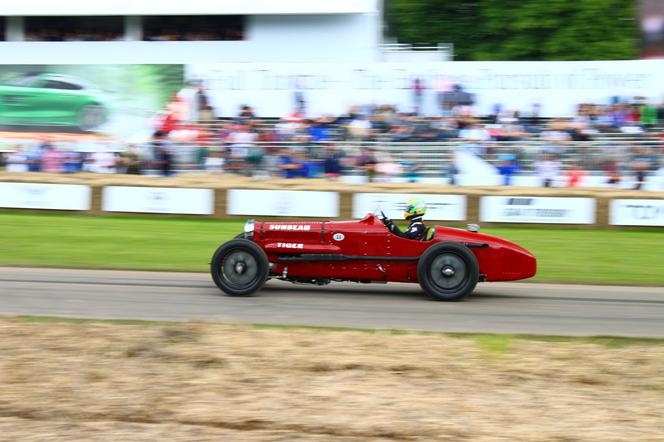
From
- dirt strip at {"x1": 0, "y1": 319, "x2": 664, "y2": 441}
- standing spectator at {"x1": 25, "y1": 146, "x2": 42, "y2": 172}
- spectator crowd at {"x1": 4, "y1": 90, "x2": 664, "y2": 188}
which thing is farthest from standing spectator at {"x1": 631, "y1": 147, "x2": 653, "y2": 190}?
standing spectator at {"x1": 25, "y1": 146, "x2": 42, "y2": 172}

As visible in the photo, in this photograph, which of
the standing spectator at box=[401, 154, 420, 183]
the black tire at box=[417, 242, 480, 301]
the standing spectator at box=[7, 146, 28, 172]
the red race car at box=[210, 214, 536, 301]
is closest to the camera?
the black tire at box=[417, 242, 480, 301]

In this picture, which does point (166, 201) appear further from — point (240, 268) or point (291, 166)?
point (240, 268)

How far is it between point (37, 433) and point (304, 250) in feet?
17.8

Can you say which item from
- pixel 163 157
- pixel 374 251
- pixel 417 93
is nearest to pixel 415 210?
pixel 374 251

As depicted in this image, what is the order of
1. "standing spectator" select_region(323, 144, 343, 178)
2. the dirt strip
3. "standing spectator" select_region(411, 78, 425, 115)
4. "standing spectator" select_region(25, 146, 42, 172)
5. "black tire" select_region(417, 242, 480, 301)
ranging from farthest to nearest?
"standing spectator" select_region(411, 78, 425, 115)
"standing spectator" select_region(25, 146, 42, 172)
"standing spectator" select_region(323, 144, 343, 178)
"black tire" select_region(417, 242, 480, 301)
the dirt strip

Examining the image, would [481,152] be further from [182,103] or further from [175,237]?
[182,103]

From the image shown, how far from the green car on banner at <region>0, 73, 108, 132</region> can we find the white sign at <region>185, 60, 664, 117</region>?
3533 mm

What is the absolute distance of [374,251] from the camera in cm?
1073

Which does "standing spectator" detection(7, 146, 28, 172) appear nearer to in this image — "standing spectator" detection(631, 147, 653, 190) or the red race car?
the red race car

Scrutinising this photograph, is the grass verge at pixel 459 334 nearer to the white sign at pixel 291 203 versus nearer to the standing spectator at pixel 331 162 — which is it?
the white sign at pixel 291 203

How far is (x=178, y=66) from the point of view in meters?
27.8

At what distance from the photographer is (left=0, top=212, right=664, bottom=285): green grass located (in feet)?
45.2

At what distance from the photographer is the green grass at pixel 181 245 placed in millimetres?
13789

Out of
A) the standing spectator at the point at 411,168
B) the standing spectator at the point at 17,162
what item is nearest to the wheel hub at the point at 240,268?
the standing spectator at the point at 411,168
